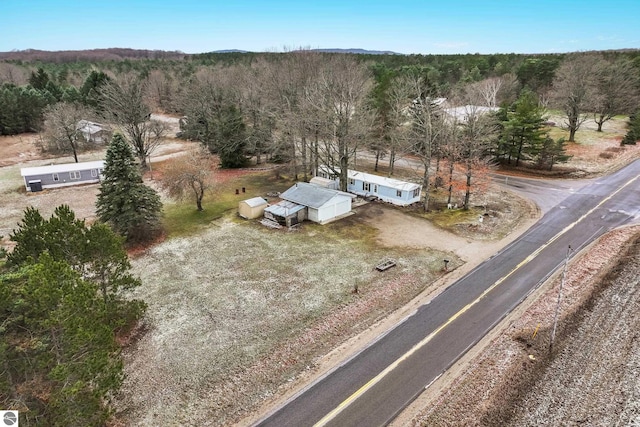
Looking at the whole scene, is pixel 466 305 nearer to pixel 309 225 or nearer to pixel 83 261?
pixel 309 225

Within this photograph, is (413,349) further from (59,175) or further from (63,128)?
(63,128)

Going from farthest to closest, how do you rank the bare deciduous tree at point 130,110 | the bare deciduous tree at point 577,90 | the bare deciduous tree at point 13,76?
1. the bare deciduous tree at point 13,76
2. the bare deciduous tree at point 577,90
3. the bare deciduous tree at point 130,110

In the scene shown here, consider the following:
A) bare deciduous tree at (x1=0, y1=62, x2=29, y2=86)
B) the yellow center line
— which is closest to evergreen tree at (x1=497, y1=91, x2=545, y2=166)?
the yellow center line

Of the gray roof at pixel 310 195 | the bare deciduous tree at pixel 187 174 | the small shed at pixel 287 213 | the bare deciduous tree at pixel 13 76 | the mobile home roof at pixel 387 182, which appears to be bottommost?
the small shed at pixel 287 213

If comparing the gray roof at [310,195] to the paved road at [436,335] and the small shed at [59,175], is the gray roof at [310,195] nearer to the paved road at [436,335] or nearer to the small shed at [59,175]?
the paved road at [436,335]

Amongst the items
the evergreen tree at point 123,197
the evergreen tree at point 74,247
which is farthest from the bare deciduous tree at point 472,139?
the evergreen tree at point 74,247
